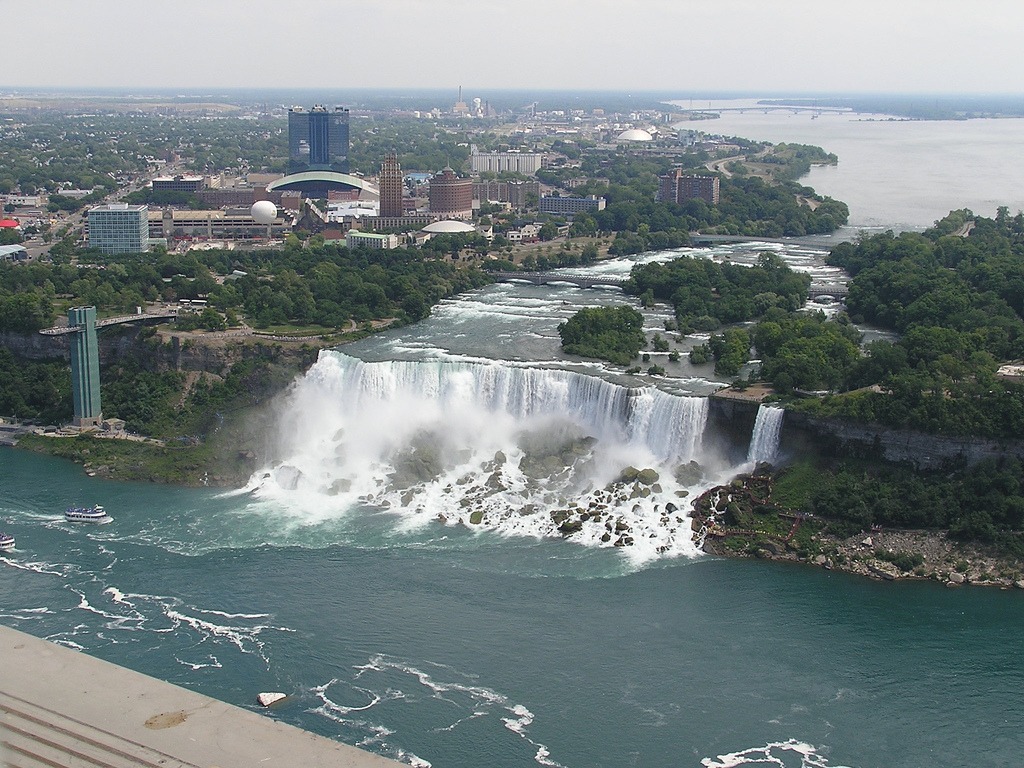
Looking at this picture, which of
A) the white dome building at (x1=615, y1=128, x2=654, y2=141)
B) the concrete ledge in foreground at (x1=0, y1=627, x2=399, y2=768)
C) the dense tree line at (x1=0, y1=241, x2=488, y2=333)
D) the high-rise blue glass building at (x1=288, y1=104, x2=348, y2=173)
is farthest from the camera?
the white dome building at (x1=615, y1=128, x2=654, y2=141)

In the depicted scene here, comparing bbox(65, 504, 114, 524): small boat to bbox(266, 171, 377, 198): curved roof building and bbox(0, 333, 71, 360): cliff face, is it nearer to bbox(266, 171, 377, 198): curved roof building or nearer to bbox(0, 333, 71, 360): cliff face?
bbox(0, 333, 71, 360): cliff face

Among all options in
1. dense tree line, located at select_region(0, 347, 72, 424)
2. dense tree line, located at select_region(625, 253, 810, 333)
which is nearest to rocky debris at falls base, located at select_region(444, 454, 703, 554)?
dense tree line, located at select_region(0, 347, 72, 424)

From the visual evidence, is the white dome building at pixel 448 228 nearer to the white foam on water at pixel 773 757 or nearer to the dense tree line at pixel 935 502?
the dense tree line at pixel 935 502

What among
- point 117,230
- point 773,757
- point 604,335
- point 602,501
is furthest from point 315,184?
point 773,757

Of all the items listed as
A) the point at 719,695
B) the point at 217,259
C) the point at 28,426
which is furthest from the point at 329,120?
the point at 719,695

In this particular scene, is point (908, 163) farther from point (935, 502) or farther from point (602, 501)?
point (602, 501)

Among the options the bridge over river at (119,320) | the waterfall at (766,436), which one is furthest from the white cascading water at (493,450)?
the bridge over river at (119,320)
